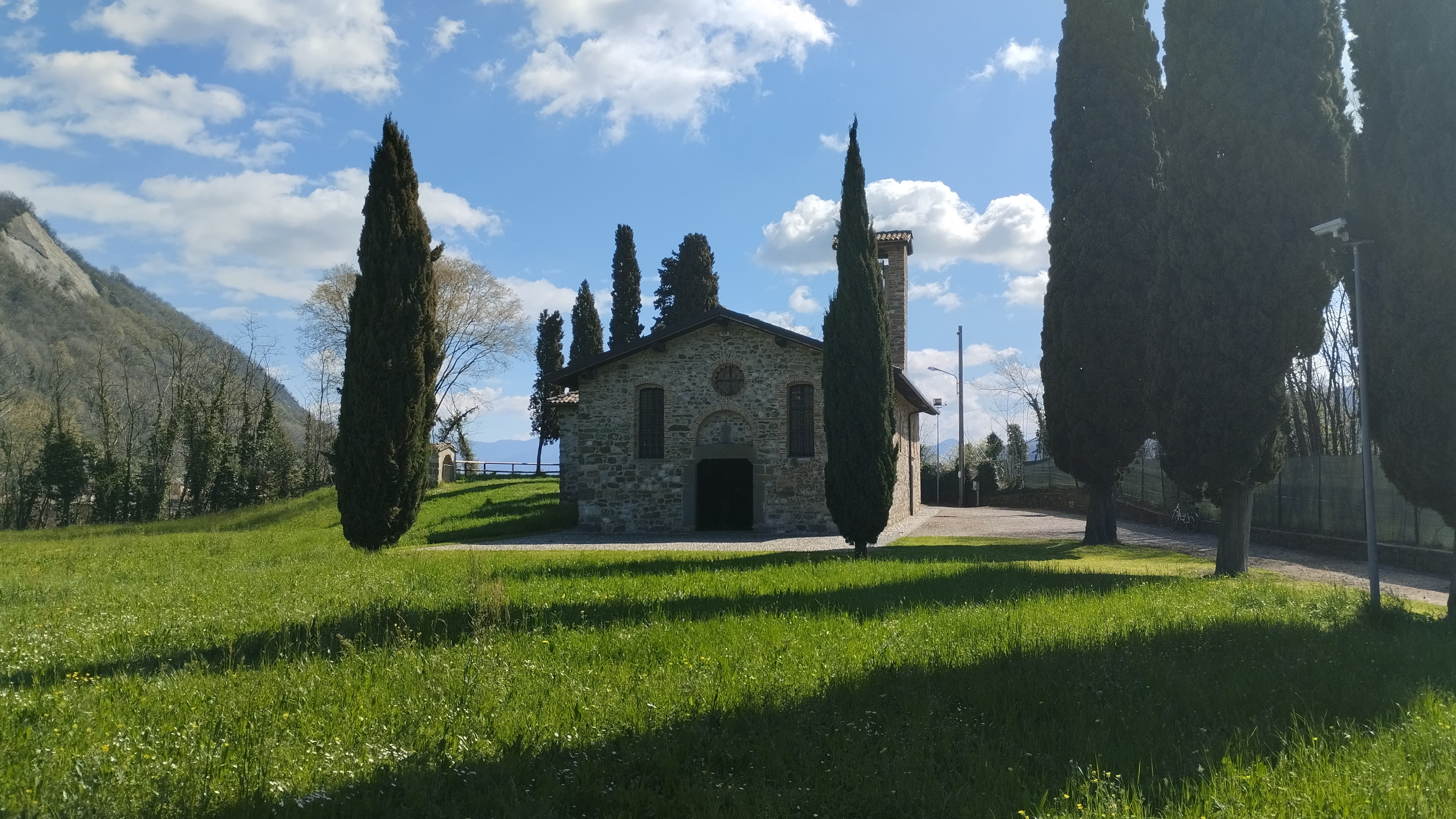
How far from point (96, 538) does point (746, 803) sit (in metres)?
23.3

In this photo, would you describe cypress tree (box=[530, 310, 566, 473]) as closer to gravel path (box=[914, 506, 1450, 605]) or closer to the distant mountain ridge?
the distant mountain ridge

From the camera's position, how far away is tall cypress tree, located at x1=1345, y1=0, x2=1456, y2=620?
8.59 meters

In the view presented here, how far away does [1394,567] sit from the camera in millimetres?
14398

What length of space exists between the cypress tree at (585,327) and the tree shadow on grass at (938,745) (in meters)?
42.2

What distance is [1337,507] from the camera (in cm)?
1658

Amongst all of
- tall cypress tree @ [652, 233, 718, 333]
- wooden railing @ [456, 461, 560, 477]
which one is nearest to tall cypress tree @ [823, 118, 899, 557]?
tall cypress tree @ [652, 233, 718, 333]

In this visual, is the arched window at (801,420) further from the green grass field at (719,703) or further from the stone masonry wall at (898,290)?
the green grass field at (719,703)

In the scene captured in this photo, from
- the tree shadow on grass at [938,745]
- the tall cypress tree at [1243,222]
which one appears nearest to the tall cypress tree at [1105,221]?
the tall cypress tree at [1243,222]

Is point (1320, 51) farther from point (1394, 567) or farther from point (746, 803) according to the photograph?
point (746, 803)

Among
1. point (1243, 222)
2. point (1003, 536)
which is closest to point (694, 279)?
point (1003, 536)

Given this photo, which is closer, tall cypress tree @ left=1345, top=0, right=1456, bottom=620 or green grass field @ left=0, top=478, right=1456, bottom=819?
green grass field @ left=0, top=478, right=1456, bottom=819

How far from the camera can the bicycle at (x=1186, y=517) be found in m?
22.7

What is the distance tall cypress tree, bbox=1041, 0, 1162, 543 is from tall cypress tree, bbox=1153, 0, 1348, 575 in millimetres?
4678

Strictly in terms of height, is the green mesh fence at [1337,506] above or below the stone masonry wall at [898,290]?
below
